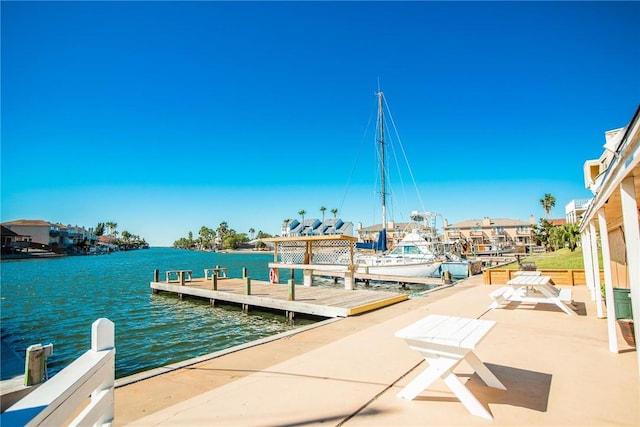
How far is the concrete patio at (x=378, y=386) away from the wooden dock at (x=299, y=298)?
11.3 feet

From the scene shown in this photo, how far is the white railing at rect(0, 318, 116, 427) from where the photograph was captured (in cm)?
123

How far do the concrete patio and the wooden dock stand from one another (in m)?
3.44

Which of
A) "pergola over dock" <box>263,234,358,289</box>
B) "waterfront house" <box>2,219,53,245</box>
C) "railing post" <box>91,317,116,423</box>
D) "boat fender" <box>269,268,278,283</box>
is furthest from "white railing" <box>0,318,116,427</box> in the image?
"waterfront house" <box>2,219,53,245</box>

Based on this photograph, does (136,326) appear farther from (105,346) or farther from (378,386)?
(105,346)

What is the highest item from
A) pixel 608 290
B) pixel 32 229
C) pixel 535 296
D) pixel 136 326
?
pixel 32 229

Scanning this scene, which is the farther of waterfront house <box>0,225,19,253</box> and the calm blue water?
waterfront house <box>0,225,19,253</box>

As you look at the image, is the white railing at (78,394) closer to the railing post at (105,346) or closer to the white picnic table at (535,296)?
the railing post at (105,346)

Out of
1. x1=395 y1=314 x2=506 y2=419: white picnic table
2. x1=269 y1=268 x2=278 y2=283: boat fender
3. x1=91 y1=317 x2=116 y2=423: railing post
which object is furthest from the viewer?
x1=269 y1=268 x2=278 y2=283: boat fender

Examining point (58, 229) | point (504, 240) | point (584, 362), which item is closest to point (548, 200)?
point (504, 240)

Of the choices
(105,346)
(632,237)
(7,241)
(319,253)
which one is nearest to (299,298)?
(319,253)

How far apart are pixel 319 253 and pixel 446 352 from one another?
11.9 meters

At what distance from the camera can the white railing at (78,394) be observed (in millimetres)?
1232

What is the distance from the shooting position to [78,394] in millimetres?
1625

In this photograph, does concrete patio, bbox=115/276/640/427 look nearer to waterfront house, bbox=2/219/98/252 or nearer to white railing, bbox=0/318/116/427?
white railing, bbox=0/318/116/427
